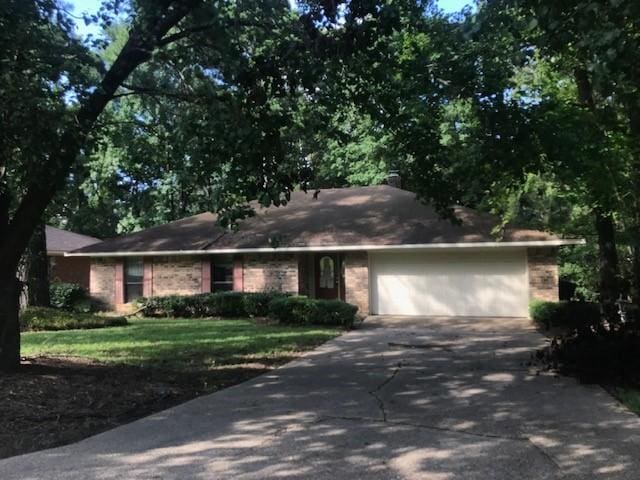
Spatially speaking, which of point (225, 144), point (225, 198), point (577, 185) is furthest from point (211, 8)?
point (577, 185)

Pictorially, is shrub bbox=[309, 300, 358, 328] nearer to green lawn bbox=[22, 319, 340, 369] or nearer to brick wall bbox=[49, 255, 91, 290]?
green lawn bbox=[22, 319, 340, 369]

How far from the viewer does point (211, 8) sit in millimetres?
9188

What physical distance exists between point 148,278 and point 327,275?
254 inches

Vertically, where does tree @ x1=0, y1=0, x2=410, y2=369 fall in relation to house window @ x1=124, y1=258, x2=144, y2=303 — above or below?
above

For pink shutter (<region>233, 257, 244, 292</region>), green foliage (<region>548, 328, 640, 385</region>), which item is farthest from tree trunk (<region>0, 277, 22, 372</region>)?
pink shutter (<region>233, 257, 244, 292</region>)

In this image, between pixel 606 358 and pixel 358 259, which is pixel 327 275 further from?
pixel 606 358

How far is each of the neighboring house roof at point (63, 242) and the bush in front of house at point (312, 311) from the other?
53.1ft

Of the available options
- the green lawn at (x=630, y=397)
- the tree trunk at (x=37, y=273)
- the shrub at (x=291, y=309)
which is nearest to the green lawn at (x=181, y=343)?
the shrub at (x=291, y=309)

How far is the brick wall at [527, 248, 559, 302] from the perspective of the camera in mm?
18734

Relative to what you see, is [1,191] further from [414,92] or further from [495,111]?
[495,111]

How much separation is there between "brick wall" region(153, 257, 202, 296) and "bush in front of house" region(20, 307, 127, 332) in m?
3.88

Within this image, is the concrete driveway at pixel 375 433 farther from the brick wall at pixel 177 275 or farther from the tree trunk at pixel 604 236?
the brick wall at pixel 177 275

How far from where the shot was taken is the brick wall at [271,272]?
2111 cm

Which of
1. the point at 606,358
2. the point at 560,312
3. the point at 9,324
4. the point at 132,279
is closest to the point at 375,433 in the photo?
the point at 606,358
